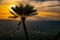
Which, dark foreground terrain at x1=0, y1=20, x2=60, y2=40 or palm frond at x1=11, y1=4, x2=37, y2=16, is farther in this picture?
dark foreground terrain at x1=0, y1=20, x2=60, y2=40

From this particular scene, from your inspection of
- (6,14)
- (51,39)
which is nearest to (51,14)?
(51,39)

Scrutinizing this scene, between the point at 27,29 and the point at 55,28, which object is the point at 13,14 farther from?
the point at 55,28

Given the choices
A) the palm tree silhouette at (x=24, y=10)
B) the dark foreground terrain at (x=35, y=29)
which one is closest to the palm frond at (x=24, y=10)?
the palm tree silhouette at (x=24, y=10)

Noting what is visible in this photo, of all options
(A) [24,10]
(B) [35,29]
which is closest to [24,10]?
(A) [24,10]

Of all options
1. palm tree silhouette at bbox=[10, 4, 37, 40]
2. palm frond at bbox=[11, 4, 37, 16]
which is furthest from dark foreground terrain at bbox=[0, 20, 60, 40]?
palm frond at bbox=[11, 4, 37, 16]

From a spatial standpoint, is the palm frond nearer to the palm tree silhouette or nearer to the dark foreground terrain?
the palm tree silhouette

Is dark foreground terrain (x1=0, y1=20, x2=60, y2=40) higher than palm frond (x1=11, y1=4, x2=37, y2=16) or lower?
lower

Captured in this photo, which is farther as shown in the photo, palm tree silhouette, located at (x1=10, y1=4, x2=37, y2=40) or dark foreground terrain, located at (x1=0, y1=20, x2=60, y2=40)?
dark foreground terrain, located at (x1=0, y1=20, x2=60, y2=40)

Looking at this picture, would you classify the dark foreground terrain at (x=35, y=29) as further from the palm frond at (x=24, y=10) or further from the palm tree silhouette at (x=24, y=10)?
the palm frond at (x=24, y=10)
